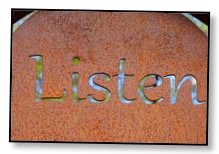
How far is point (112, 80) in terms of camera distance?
1720 millimetres

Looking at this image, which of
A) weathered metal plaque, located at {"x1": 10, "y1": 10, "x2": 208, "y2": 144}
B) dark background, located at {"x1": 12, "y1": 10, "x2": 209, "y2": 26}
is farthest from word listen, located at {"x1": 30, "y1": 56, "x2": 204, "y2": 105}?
dark background, located at {"x1": 12, "y1": 10, "x2": 209, "y2": 26}

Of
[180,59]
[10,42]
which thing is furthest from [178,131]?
[10,42]

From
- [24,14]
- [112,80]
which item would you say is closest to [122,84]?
[112,80]

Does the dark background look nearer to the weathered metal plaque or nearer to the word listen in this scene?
the weathered metal plaque

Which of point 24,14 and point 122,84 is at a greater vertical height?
point 24,14

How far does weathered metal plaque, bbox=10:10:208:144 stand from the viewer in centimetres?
172

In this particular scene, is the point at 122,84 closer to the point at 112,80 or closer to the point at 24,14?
the point at 112,80

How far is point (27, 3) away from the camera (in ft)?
5.76

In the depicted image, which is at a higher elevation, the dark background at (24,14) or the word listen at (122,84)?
the dark background at (24,14)

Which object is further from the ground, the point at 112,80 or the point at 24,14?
the point at 24,14

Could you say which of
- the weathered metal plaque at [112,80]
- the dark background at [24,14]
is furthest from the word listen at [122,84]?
A: the dark background at [24,14]

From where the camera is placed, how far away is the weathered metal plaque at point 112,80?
67.6 inches

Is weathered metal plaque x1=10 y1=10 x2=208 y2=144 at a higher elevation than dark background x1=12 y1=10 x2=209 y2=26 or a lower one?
lower

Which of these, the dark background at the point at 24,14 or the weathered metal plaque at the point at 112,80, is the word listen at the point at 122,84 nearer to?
the weathered metal plaque at the point at 112,80
